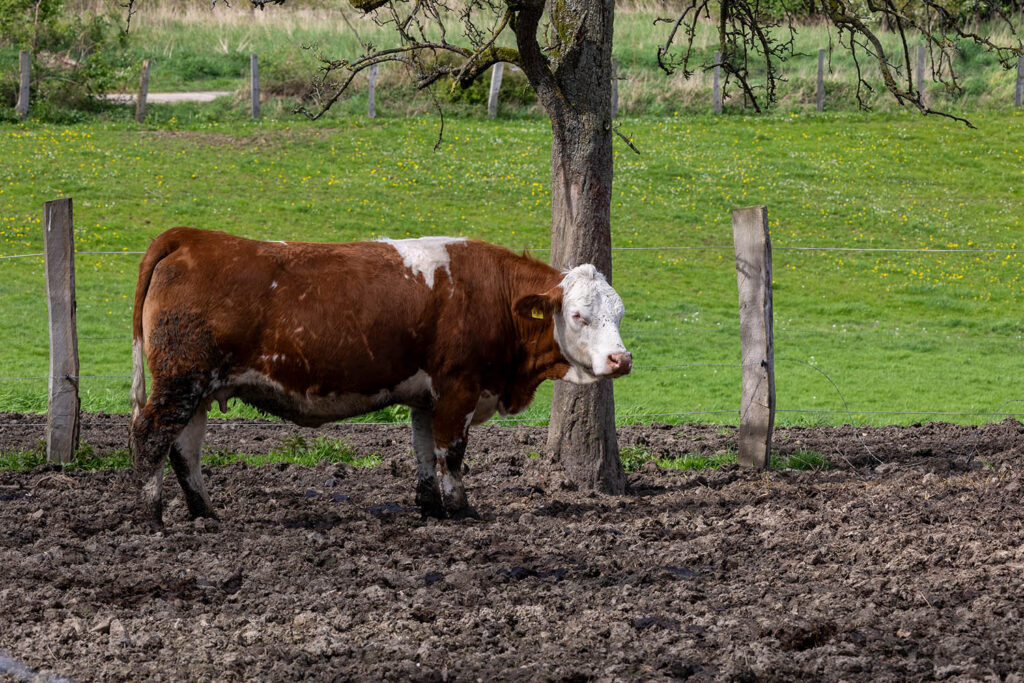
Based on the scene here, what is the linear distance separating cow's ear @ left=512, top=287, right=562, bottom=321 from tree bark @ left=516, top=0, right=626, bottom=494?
915 millimetres

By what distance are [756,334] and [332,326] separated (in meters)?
3.51

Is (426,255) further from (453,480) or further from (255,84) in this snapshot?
(255,84)

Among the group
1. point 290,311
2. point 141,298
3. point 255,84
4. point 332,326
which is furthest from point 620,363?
point 255,84

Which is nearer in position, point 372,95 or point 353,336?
point 353,336

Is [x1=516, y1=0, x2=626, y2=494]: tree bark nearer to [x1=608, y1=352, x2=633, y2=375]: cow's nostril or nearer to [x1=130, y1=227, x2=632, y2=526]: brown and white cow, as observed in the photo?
[x1=130, y1=227, x2=632, y2=526]: brown and white cow

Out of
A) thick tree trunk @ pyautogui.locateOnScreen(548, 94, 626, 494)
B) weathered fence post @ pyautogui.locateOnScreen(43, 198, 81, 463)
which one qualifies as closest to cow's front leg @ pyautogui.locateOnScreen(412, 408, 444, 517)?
→ thick tree trunk @ pyautogui.locateOnScreen(548, 94, 626, 494)

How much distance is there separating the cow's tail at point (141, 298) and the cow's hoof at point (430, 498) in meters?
1.83

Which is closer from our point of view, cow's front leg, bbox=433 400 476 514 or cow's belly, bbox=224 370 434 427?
cow's belly, bbox=224 370 434 427

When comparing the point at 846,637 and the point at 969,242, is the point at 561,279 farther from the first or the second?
the point at 969,242

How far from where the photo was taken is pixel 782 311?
58.7 ft

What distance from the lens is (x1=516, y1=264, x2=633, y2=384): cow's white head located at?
6.87 metres

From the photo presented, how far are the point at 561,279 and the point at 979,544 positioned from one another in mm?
2933

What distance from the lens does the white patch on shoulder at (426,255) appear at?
7234 mm

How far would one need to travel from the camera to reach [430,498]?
7.48 metres
